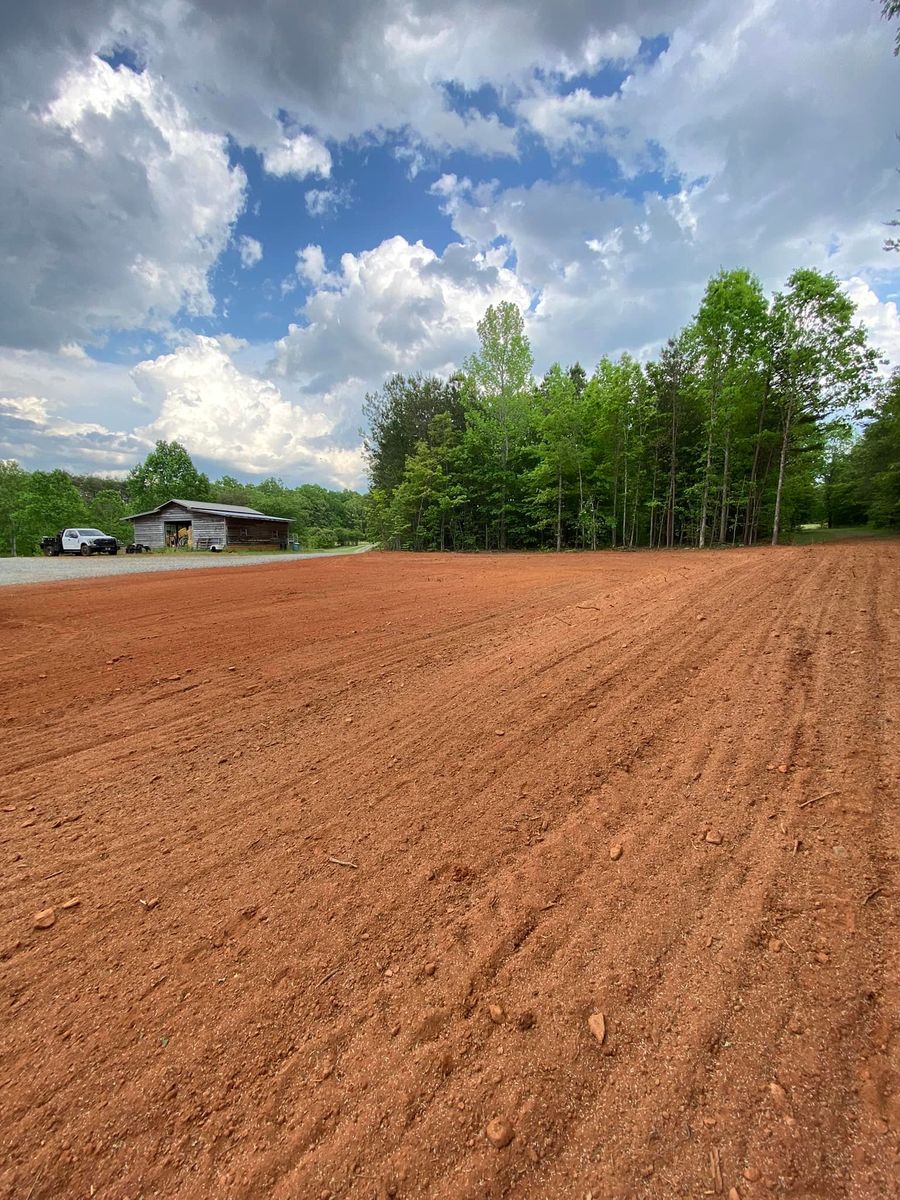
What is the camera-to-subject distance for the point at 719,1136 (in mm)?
1209

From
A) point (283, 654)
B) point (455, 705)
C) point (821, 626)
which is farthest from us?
point (283, 654)

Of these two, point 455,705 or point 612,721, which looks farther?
point 455,705

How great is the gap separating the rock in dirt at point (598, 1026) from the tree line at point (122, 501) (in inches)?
1624

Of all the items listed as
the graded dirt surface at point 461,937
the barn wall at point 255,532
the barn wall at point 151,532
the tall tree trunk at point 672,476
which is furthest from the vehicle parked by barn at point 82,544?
A: the tall tree trunk at point 672,476

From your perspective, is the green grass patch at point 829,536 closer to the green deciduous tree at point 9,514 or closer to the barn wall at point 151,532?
the barn wall at point 151,532

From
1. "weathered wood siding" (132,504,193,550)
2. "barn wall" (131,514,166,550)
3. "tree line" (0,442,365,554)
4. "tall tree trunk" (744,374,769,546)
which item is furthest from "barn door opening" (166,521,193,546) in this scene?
"tall tree trunk" (744,374,769,546)

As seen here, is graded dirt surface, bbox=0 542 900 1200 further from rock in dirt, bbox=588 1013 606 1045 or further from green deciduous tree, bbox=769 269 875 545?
green deciduous tree, bbox=769 269 875 545

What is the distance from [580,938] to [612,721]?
170 centimetres

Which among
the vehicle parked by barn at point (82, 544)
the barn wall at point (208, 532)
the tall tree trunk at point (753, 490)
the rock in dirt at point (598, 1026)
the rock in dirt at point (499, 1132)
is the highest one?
the tall tree trunk at point (753, 490)

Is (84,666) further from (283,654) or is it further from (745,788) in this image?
(745,788)

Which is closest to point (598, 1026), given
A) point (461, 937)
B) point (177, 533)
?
point (461, 937)

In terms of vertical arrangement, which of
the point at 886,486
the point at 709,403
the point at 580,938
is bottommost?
the point at 580,938

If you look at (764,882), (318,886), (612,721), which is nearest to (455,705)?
(612,721)

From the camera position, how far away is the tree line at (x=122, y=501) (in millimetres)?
48781
